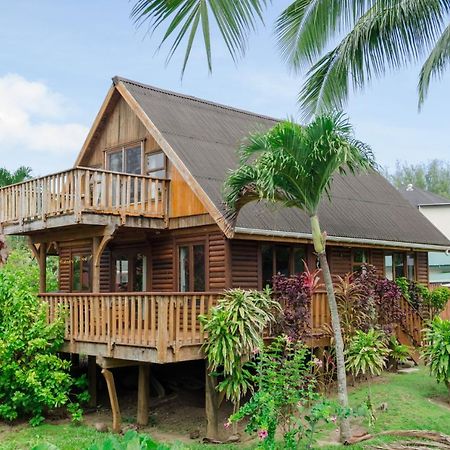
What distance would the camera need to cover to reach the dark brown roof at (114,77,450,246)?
49.9ft

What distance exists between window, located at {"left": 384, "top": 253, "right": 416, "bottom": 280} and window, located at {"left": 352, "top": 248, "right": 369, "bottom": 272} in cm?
140

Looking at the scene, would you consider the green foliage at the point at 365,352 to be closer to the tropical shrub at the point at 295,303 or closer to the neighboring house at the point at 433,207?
the tropical shrub at the point at 295,303

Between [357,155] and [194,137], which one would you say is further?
[194,137]

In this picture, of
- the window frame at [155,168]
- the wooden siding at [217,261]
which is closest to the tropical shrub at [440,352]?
the wooden siding at [217,261]

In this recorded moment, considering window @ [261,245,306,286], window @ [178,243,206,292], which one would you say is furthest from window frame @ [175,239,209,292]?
window @ [261,245,306,286]

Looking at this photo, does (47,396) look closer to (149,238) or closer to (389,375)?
(149,238)

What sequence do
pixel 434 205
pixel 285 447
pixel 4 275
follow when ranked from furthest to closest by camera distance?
pixel 434 205
pixel 4 275
pixel 285 447

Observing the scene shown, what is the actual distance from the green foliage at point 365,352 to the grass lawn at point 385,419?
23.0 inches

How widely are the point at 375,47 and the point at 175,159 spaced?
6108 millimetres

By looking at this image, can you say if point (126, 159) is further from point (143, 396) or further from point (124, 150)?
point (143, 396)

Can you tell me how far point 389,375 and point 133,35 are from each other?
1363 cm

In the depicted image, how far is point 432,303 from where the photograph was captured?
1967 centimetres

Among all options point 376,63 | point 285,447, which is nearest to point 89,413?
point 285,447

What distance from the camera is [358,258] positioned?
18.6m
